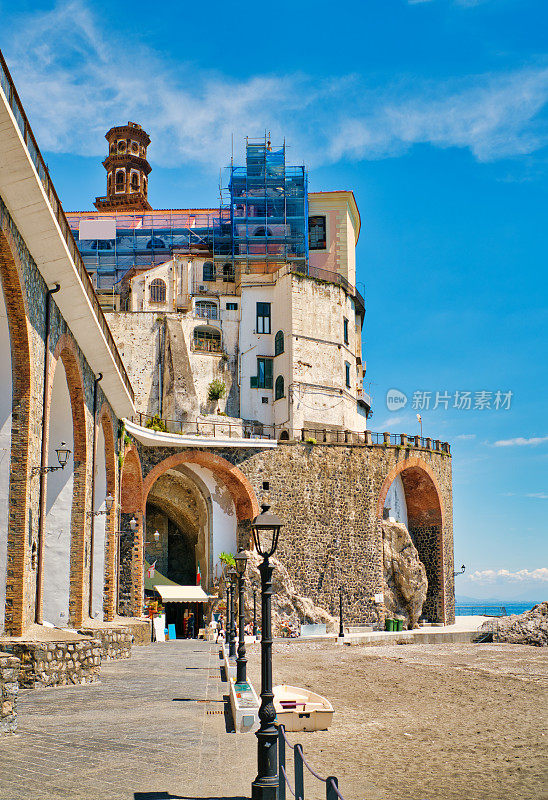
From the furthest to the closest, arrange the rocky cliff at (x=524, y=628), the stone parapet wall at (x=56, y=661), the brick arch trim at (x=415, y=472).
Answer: the brick arch trim at (x=415, y=472), the rocky cliff at (x=524, y=628), the stone parapet wall at (x=56, y=661)

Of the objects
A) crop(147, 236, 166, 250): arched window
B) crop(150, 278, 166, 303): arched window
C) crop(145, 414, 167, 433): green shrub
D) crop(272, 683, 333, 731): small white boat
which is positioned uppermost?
crop(147, 236, 166, 250): arched window

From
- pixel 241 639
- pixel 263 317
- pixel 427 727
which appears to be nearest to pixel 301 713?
pixel 241 639

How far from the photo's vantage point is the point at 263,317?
146 ft

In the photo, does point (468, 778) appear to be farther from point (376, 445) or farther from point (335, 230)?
point (335, 230)

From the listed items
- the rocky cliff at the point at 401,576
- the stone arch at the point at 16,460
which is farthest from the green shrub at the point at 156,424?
the stone arch at the point at 16,460

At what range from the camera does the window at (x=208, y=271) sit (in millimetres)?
46281

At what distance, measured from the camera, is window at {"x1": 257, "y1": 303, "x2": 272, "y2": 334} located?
145 ft

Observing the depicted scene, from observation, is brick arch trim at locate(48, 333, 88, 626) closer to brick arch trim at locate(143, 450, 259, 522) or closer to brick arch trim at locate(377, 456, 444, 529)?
brick arch trim at locate(143, 450, 259, 522)

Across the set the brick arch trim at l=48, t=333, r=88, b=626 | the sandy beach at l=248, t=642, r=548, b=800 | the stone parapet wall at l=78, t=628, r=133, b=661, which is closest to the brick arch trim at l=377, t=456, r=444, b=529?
the sandy beach at l=248, t=642, r=548, b=800

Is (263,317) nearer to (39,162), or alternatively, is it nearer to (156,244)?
(156,244)

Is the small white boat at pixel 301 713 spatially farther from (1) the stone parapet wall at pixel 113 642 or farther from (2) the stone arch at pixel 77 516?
(2) the stone arch at pixel 77 516

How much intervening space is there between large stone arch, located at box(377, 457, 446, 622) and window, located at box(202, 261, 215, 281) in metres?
15.3

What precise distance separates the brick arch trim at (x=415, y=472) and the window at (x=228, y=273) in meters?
14.5

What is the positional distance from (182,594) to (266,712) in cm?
2840
